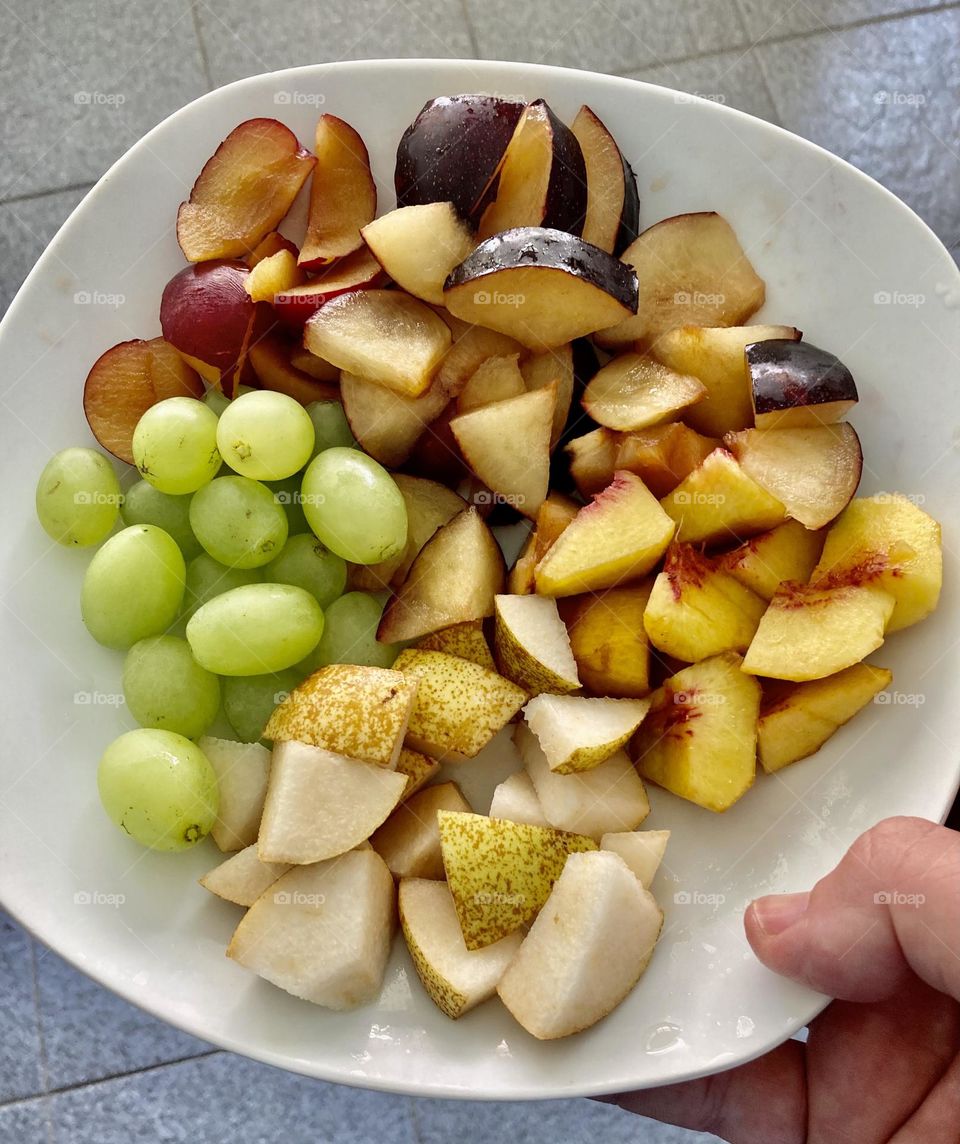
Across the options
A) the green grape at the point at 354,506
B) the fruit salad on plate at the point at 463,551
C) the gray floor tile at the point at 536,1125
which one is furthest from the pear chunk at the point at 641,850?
the gray floor tile at the point at 536,1125

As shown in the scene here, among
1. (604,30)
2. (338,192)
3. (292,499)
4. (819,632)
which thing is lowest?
(292,499)

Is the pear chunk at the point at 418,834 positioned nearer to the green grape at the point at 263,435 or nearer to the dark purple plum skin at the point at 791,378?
the green grape at the point at 263,435

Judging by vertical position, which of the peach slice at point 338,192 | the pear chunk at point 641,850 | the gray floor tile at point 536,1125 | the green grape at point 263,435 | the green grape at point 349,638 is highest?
the peach slice at point 338,192

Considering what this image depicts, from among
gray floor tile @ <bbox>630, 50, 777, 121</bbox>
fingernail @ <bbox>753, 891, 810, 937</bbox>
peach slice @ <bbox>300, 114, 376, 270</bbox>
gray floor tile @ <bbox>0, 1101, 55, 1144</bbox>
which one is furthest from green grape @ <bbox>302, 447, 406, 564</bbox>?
gray floor tile @ <bbox>0, 1101, 55, 1144</bbox>

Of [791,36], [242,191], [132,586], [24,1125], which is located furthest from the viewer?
[791,36]

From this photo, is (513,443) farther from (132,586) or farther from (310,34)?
(310,34)

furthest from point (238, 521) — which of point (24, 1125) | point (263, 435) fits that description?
point (24, 1125)

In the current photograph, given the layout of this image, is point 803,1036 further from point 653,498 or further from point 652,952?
point 653,498
